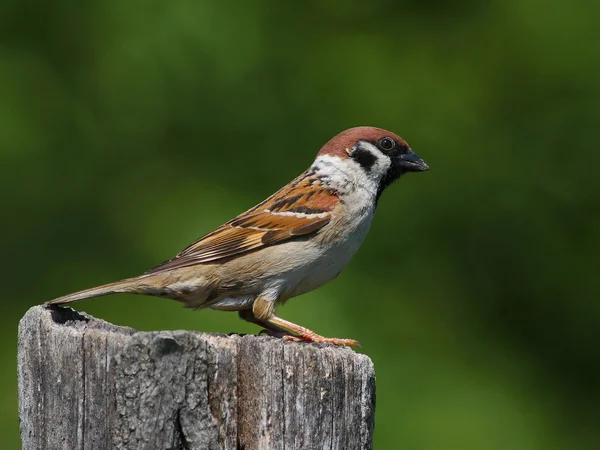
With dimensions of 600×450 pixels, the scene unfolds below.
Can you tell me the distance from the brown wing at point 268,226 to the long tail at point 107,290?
121 millimetres

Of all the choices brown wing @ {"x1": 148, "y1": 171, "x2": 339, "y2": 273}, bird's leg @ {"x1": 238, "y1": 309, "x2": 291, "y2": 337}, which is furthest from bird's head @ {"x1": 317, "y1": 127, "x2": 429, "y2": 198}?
bird's leg @ {"x1": 238, "y1": 309, "x2": 291, "y2": 337}

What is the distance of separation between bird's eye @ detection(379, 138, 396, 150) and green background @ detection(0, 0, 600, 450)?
1.45 m

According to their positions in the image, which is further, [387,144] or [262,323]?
[387,144]

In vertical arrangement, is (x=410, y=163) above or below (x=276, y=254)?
above

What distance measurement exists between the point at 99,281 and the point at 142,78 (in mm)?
1565

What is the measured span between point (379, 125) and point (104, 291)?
308 centimetres

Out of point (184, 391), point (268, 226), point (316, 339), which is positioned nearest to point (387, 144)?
point (268, 226)

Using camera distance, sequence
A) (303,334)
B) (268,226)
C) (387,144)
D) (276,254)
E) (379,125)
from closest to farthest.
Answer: (303,334) → (276,254) → (268,226) → (387,144) → (379,125)

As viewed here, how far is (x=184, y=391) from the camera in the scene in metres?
2.74

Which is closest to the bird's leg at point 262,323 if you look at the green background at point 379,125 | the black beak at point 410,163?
the black beak at point 410,163

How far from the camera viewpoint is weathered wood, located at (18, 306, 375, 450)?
2.73m

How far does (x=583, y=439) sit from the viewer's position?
6.65 m

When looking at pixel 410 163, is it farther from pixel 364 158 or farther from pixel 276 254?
pixel 276 254

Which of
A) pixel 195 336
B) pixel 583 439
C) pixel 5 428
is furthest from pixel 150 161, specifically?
pixel 195 336
